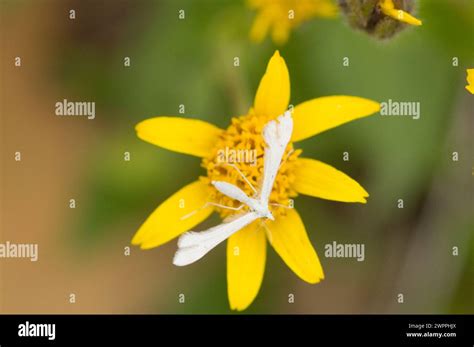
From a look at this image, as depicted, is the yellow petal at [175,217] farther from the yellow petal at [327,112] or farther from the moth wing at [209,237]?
the yellow petal at [327,112]

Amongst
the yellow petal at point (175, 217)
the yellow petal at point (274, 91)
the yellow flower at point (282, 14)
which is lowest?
the yellow petal at point (175, 217)

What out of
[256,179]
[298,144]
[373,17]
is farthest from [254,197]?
[373,17]

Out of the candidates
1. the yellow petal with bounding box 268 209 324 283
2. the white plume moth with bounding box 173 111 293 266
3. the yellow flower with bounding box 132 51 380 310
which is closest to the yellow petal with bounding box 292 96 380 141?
the yellow flower with bounding box 132 51 380 310

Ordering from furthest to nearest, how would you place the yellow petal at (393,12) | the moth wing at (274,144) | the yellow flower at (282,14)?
the yellow flower at (282,14) < the moth wing at (274,144) < the yellow petal at (393,12)

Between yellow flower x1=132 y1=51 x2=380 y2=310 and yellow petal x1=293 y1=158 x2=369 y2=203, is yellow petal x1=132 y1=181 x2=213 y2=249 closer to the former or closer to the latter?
yellow flower x1=132 y1=51 x2=380 y2=310

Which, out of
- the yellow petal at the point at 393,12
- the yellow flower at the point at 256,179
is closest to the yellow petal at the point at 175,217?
the yellow flower at the point at 256,179

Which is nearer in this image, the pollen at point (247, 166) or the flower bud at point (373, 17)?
the flower bud at point (373, 17)
